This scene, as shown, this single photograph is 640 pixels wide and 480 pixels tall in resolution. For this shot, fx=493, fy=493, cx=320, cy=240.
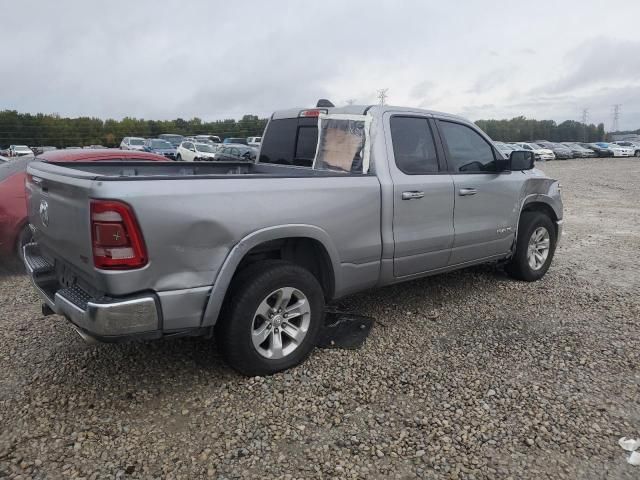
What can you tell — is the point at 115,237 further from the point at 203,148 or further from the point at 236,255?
the point at 203,148

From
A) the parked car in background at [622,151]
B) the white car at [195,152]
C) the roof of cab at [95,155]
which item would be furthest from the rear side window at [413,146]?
the parked car in background at [622,151]

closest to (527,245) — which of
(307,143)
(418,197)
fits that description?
(418,197)

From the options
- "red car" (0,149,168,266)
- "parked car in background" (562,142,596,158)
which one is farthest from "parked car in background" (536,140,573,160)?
"red car" (0,149,168,266)

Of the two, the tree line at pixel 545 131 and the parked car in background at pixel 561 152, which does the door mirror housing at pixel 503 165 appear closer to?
the parked car in background at pixel 561 152

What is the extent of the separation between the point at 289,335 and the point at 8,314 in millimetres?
2906

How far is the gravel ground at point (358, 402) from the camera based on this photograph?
8.34 ft

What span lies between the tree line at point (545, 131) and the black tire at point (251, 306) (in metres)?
78.7

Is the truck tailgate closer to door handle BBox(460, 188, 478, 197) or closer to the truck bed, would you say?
the truck bed

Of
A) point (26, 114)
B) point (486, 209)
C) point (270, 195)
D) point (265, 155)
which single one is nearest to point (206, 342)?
point (270, 195)

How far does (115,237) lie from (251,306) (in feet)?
3.02

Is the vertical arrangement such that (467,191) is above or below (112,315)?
above

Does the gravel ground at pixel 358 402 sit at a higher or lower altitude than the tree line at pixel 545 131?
lower

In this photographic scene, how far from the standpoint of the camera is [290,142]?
4.56m

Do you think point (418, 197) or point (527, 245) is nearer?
point (418, 197)
